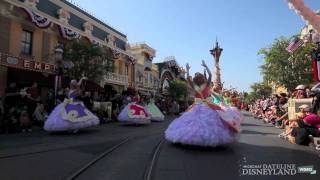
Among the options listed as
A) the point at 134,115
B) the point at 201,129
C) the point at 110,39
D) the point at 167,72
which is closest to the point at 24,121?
the point at 134,115

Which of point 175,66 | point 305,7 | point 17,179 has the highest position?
point 175,66

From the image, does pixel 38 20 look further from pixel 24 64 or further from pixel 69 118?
pixel 69 118

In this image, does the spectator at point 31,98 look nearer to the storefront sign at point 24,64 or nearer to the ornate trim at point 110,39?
the storefront sign at point 24,64

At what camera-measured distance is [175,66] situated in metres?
58.2

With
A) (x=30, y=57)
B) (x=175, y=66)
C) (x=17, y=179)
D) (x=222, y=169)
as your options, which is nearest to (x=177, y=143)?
(x=222, y=169)

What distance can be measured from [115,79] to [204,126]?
2500cm

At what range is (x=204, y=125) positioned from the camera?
7.67 meters

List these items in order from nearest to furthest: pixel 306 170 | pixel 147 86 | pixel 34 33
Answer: pixel 306 170
pixel 34 33
pixel 147 86

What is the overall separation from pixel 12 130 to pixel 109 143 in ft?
15.3

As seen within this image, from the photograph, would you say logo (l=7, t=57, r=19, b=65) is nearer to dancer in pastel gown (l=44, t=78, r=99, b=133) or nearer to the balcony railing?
dancer in pastel gown (l=44, t=78, r=99, b=133)

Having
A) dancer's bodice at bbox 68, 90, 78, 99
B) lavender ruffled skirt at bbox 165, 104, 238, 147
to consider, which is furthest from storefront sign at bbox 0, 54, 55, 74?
lavender ruffled skirt at bbox 165, 104, 238, 147

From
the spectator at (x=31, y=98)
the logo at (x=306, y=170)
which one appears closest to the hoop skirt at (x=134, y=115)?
the spectator at (x=31, y=98)

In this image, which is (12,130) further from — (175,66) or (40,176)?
(175,66)

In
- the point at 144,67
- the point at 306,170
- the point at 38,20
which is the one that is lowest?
the point at 306,170
